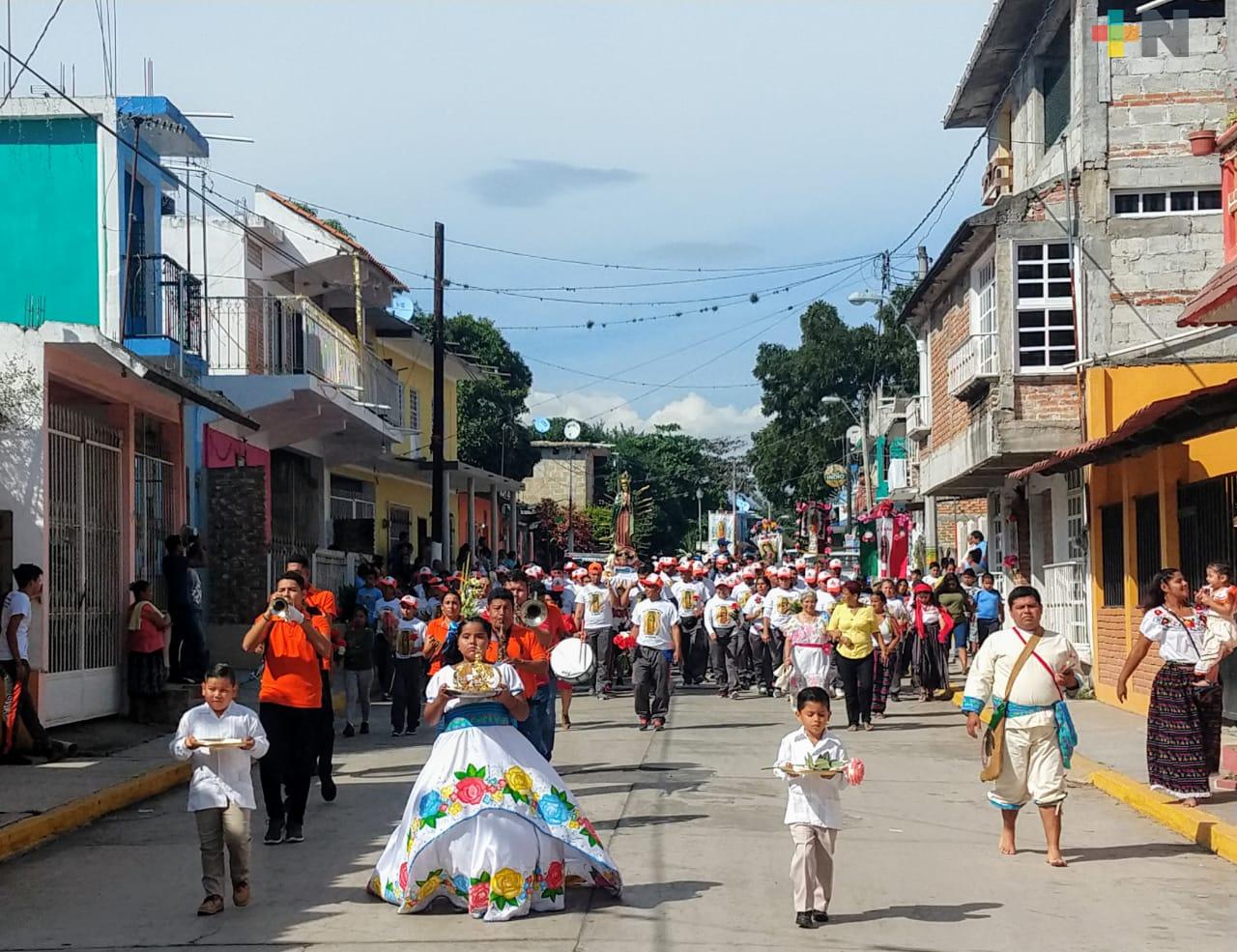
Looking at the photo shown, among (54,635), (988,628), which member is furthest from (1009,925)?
(988,628)

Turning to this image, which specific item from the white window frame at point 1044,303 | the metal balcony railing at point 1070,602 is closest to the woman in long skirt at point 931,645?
the metal balcony railing at point 1070,602

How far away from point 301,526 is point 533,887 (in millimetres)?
21467

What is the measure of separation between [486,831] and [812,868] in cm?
162

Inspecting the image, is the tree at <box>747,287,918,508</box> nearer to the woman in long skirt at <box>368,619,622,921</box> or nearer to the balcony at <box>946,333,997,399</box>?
the balcony at <box>946,333,997,399</box>

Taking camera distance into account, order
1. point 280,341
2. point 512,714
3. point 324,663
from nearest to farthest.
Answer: point 512,714 → point 324,663 → point 280,341

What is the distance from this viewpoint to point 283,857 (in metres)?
10.1

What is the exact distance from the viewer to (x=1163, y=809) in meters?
11.7

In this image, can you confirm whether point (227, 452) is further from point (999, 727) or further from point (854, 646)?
point (999, 727)

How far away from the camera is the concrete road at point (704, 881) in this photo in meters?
7.72

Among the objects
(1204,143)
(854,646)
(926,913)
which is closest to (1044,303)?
(1204,143)

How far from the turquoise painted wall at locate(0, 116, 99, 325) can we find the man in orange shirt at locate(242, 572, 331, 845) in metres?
11.2

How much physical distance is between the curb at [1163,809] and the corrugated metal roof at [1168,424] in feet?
10.6

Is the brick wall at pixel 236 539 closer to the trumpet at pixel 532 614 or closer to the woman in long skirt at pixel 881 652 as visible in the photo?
the woman in long skirt at pixel 881 652

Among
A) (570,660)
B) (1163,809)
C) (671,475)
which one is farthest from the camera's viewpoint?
(671,475)
